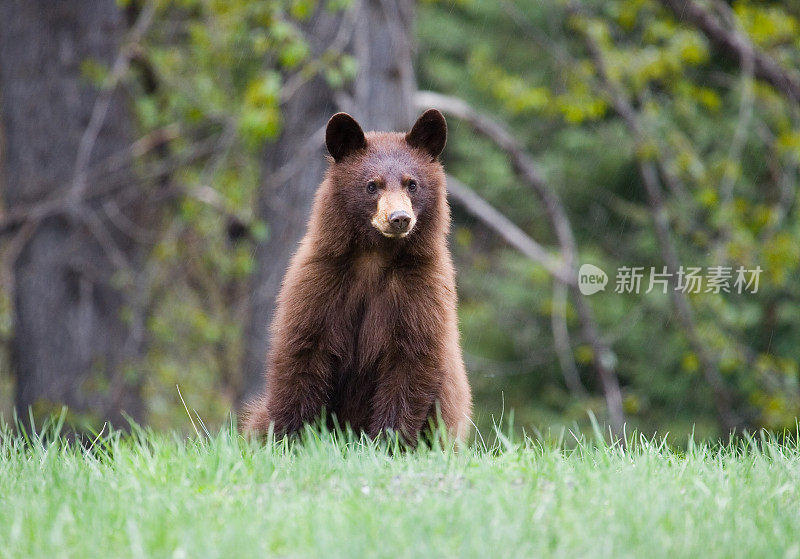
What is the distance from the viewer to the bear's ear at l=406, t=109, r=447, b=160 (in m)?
4.91

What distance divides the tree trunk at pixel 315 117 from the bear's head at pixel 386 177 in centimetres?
271

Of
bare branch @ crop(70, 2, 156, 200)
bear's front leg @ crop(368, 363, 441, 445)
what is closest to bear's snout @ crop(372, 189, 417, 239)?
bear's front leg @ crop(368, 363, 441, 445)

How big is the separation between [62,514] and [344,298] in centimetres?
176

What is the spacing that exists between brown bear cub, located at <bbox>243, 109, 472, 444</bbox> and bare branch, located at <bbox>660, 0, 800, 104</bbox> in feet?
16.0

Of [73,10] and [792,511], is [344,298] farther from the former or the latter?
[73,10]

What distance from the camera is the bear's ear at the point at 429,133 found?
491cm

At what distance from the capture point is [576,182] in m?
15.8

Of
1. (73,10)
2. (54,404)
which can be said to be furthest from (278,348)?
(73,10)

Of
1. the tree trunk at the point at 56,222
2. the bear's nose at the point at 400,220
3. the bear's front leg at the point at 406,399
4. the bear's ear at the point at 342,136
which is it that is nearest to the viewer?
the bear's nose at the point at 400,220

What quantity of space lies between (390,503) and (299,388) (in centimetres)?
130

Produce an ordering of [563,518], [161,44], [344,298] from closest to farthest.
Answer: [563,518] → [344,298] → [161,44]

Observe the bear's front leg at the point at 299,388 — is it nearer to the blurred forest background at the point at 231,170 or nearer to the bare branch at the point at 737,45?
the blurred forest background at the point at 231,170

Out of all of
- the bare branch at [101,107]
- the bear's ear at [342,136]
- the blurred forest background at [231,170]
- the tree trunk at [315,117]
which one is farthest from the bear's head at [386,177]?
the bare branch at [101,107]

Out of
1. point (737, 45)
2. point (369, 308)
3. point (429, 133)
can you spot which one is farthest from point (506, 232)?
point (369, 308)
